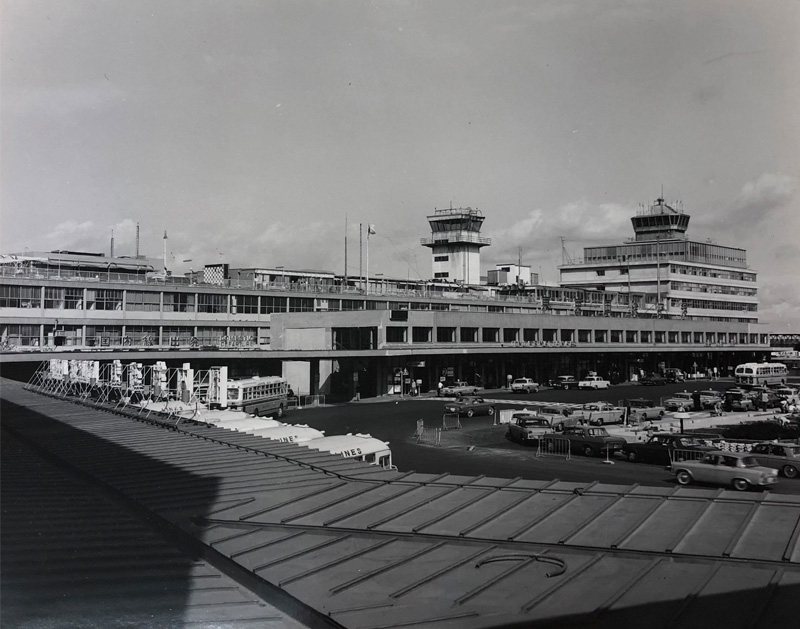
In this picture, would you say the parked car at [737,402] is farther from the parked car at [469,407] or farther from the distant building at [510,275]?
the distant building at [510,275]

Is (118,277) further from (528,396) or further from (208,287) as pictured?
(528,396)

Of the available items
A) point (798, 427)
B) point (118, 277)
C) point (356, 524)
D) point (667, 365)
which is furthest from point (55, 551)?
point (667, 365)

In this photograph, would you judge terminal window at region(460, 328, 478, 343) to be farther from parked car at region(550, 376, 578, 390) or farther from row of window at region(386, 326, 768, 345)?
parked car at region(550, 376, 578, 390)

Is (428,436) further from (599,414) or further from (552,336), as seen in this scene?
(552,336)

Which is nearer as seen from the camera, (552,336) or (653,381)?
(653,381)

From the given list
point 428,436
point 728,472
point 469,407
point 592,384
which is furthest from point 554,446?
point 592,384

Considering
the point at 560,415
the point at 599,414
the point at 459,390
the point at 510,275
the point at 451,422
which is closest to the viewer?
the point at 560,415

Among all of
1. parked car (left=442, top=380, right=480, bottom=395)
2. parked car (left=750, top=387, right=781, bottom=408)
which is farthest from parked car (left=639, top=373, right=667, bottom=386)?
parked car (left=442, top=380, right=480, bottom=395)
